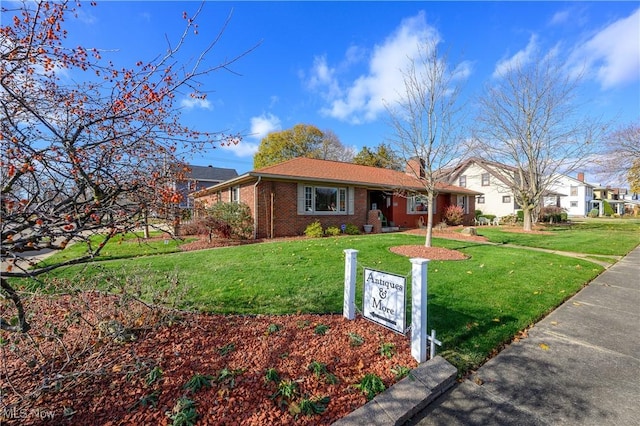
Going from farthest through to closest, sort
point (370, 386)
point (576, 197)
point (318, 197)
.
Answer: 1. point (576, 197)
2. point (318, 197)
3. point (370, 386)

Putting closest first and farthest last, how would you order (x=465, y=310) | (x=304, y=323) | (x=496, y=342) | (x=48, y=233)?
1. (x=48, y=233)
2. (x=496, y=342)
3. (x=304, y=323)
4. (x=465, y=310)

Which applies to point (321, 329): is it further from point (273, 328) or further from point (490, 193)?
point (490, 193)

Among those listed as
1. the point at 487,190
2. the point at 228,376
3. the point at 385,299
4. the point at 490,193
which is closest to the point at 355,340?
the point at 385,299

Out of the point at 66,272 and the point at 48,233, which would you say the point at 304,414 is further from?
the point at 66,272

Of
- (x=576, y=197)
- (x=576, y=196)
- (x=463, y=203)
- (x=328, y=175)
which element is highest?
(x=576, y=196)

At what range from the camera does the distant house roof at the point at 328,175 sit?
12446 millimetres

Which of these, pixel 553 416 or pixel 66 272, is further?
pixel 66 272

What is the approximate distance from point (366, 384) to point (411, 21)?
10278 mm

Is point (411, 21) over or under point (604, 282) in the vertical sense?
over

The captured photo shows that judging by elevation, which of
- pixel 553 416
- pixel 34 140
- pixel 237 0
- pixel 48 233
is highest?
pixel 237 0

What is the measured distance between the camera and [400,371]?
259 centimetres

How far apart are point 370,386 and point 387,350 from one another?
0.61 metres

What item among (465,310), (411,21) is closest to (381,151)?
(411,21)

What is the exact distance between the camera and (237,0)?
361cm
